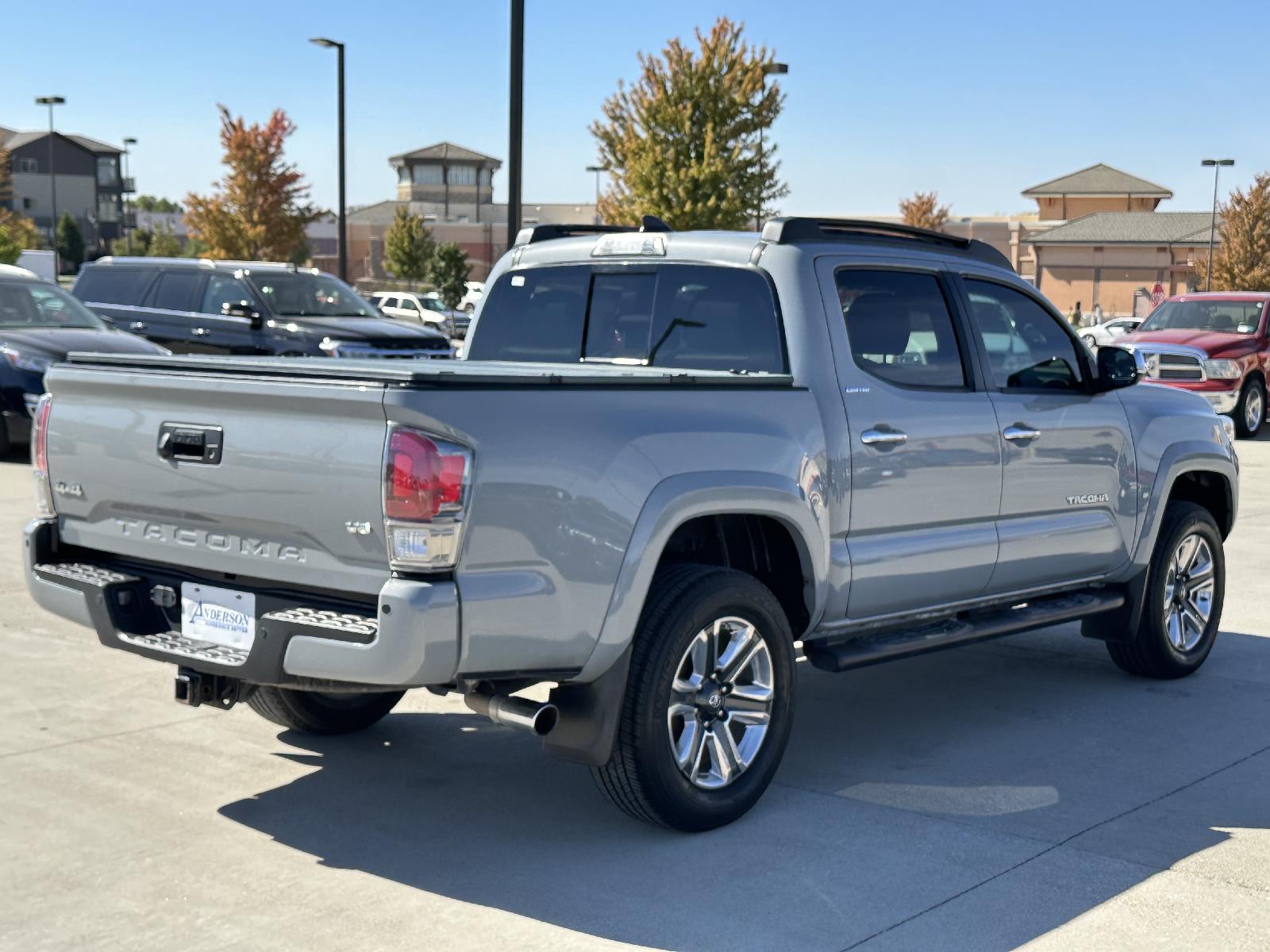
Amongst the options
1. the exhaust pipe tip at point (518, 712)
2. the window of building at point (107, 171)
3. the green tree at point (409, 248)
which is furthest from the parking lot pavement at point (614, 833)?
the window of building at point (107, 171)

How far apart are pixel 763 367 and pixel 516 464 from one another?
1.61m

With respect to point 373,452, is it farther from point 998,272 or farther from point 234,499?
point 998,272

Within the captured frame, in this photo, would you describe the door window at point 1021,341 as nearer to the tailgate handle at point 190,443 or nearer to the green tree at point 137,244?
the tailgate handle at point 190,443

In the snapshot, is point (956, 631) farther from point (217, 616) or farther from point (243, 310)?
point (243, 310)

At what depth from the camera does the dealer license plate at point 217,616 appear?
450 centimetres

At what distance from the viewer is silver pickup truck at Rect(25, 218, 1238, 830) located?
4234 millimetres

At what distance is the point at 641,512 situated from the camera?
15.2 feet

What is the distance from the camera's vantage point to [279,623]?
14.3 feet

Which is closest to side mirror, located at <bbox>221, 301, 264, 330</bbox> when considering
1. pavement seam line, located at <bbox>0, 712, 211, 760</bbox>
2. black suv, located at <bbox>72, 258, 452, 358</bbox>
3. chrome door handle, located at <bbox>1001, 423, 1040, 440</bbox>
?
black suv, located at <bbox>72, 258, 452, 358</bbox>

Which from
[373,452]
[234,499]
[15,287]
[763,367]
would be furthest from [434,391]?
[15,287]

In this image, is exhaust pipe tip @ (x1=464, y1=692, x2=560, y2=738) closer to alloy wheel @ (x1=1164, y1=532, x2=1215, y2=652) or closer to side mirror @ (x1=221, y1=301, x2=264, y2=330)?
alloy wheel @ (x1=1164, y1=532, x2=1215, y2=652)

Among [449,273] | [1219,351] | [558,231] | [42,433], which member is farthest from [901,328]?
[449,273]

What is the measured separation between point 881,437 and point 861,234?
101 centimetres

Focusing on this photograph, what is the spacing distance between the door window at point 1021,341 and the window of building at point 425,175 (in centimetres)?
10670
